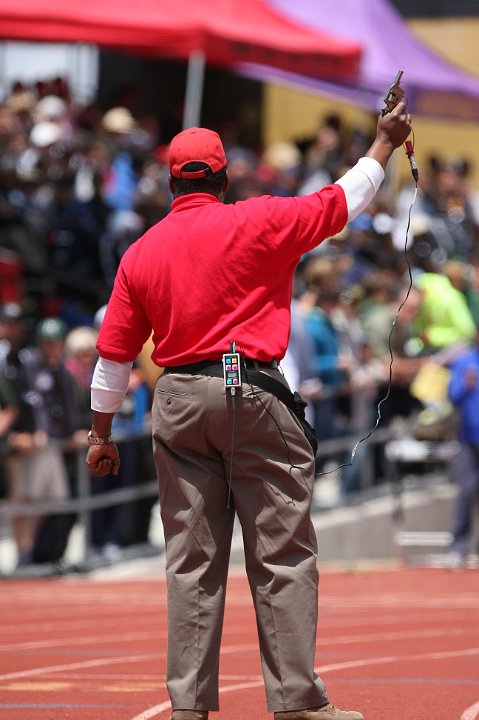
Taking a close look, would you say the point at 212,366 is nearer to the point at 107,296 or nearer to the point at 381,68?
the point at 107,296

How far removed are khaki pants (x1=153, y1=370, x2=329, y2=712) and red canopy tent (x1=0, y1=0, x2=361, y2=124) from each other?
1104cm

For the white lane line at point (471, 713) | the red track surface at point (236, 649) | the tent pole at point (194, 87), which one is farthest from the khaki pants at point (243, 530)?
the tent pole at point (194, 87)

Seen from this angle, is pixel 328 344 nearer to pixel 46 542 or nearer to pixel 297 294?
pixel 297 294

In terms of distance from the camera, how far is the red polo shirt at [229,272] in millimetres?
5969

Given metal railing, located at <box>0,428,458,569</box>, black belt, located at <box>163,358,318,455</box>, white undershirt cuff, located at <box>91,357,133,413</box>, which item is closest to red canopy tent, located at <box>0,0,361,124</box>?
metal railing, located at <box>0,428,458,569</box>

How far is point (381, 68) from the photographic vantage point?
22125 millimetres

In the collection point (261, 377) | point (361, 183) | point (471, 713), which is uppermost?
point (361, 183)

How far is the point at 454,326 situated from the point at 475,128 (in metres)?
13.8

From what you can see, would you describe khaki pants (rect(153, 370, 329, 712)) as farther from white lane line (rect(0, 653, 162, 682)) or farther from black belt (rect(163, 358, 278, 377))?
white lane line (rect(0, 653, 162, 682))

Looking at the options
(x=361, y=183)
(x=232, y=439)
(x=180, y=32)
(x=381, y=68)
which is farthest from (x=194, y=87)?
(x=232, y=439)

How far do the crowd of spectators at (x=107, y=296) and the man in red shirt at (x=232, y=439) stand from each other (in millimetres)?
7572

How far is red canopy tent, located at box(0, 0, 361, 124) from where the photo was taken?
54.2 ft

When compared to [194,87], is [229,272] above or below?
above

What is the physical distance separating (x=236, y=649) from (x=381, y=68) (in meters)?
14.0
